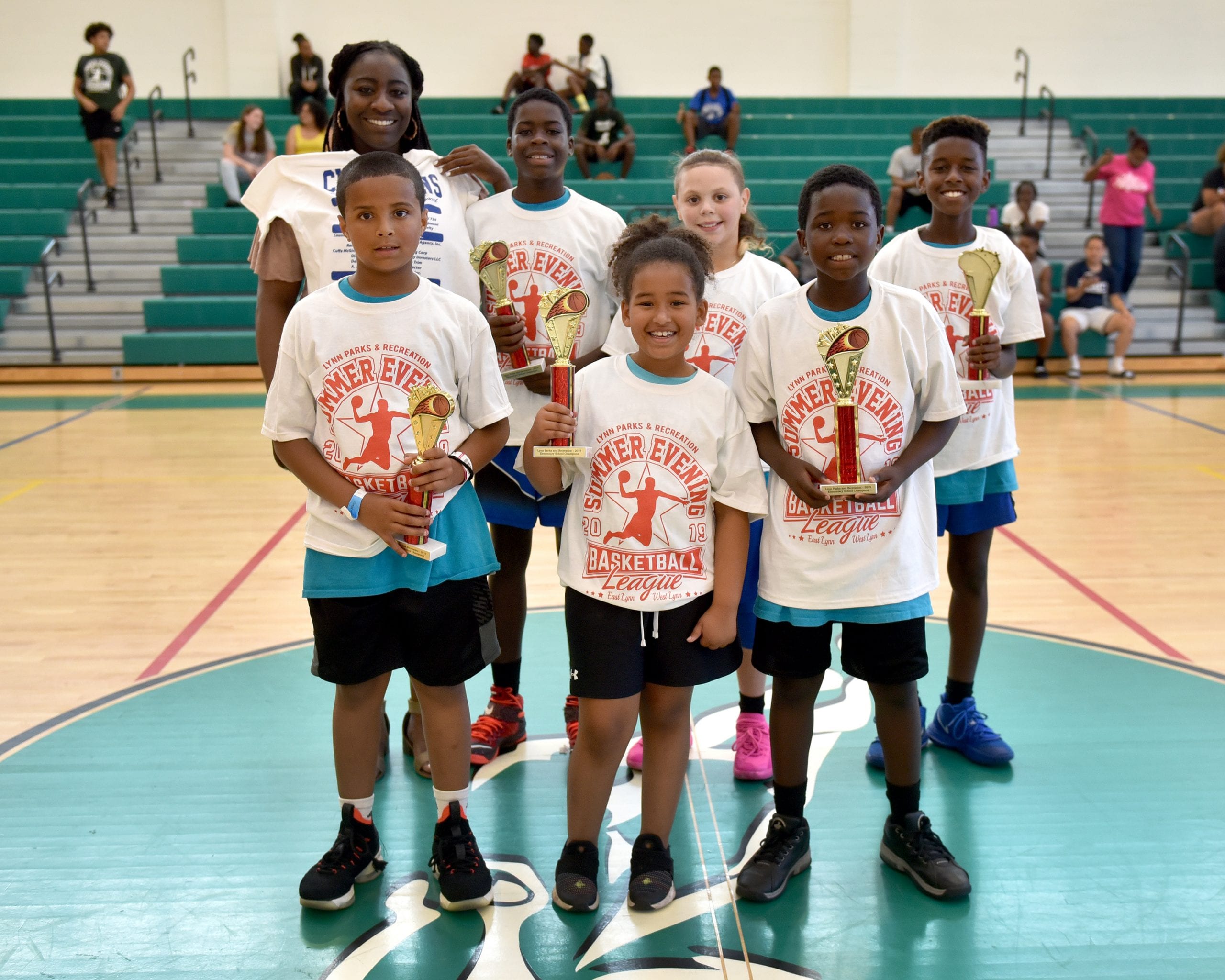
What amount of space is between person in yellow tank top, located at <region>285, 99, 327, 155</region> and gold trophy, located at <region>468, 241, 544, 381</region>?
8.52m

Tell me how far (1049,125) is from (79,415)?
33.6 feet

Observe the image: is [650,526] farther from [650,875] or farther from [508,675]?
[508,675]

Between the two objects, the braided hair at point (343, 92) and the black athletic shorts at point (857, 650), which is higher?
the braided hair at point (343, 92)

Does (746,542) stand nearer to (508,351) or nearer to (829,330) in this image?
(829,330)

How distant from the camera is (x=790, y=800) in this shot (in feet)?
7.45

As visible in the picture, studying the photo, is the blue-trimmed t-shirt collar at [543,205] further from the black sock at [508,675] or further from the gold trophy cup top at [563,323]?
the black sock at [508,675]

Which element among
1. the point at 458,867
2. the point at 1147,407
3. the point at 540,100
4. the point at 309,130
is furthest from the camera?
the point at 309,130

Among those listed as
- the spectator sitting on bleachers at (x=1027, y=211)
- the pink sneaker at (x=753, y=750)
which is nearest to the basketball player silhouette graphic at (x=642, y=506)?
the pink sneaker at (x=753, y=750)

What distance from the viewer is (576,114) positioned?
1234 centimetres

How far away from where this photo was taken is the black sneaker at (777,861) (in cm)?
215

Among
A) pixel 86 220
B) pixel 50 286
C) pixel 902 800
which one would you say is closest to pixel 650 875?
pixel 902 800

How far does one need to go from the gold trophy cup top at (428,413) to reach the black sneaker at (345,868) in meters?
0.79

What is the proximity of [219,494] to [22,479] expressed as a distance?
116 centimetres

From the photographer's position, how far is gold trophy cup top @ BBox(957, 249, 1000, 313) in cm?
240
